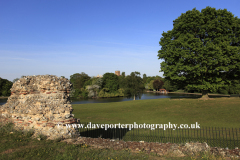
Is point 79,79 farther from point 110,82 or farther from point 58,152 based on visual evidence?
point 58,152

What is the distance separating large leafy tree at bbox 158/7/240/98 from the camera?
904 inches

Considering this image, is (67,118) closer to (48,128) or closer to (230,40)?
(48,128)

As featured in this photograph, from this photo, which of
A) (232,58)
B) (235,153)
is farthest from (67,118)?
(232,58)

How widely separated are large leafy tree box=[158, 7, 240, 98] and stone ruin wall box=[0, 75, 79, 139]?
63.0 ft

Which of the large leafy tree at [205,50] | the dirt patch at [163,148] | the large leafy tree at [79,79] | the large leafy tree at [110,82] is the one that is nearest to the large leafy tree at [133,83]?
the large leafy tree at [205,50]

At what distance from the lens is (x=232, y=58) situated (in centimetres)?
2291

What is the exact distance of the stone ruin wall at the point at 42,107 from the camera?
8508 millimetres

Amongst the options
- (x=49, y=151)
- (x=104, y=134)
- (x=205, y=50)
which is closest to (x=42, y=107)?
(x=49, y=151)

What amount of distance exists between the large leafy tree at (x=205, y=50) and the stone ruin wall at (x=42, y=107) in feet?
63.0

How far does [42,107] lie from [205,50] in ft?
71.1

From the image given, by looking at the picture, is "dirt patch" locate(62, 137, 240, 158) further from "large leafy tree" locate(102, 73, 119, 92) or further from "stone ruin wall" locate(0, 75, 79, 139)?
"large leafy tree" locate(102, 73, 119, 92)

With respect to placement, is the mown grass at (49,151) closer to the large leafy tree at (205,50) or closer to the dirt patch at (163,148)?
the dirt patch at (163,148)

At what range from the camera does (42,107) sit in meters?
8.76

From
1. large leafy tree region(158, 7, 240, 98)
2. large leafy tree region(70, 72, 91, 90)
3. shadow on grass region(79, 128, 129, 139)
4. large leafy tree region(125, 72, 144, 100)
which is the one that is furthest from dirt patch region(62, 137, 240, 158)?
large leafy tree region(70, 72, 91, 90)
